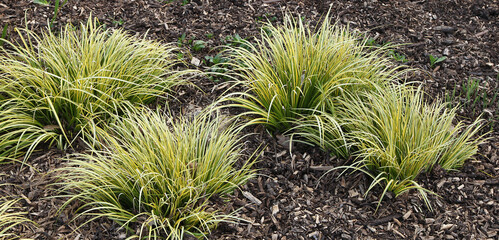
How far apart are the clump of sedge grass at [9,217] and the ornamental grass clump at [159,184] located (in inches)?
12.6

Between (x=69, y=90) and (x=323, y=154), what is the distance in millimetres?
1846

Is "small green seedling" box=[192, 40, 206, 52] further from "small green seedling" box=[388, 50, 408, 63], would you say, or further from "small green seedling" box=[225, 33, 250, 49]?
"small green seedling" box=[388, 50, 408, 63]

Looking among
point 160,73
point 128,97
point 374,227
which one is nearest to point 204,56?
point 160,73

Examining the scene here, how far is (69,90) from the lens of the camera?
3.48 metres

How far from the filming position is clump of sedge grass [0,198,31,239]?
9.28ft

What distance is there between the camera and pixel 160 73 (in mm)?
4023

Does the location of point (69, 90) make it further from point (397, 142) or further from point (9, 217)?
point (397, 142)

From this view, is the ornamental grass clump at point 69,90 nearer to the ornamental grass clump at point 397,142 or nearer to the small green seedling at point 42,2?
the small green seedling at point 42,2

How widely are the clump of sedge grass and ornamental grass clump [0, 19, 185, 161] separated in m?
0.32

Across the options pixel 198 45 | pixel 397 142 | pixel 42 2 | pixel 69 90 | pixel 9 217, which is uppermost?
pixel 42 2

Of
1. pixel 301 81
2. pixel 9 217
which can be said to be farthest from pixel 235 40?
pixel 9 217

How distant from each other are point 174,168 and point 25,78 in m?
1.47

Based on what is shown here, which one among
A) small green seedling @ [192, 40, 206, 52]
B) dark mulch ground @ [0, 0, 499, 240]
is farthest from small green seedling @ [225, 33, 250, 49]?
small green seedling @ [192, 40, 206, 52]

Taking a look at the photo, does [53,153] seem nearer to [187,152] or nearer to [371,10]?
[187,152]
